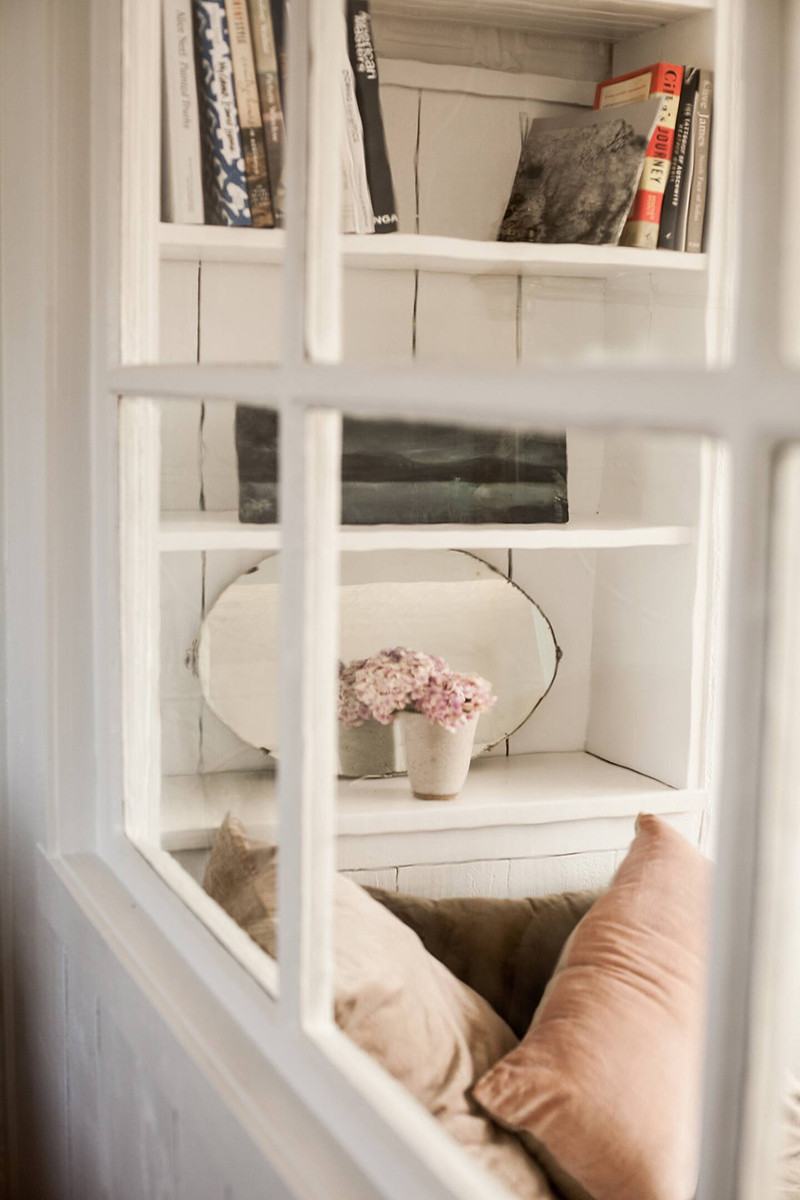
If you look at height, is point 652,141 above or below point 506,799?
above

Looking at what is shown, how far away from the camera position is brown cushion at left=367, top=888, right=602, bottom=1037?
71cm

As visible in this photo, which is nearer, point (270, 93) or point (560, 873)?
point (560, 873)

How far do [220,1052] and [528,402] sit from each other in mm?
660

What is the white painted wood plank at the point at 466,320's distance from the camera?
690 millimetres

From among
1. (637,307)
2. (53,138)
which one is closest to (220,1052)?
(637,307)

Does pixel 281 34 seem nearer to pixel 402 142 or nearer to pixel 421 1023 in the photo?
pixel 402 142

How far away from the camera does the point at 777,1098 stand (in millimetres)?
485

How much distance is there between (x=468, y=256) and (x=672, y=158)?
0.18 m

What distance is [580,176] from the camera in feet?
2.20

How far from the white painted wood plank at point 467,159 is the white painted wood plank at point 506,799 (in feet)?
1.09

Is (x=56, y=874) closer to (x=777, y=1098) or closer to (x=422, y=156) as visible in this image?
(x=422, y=156)

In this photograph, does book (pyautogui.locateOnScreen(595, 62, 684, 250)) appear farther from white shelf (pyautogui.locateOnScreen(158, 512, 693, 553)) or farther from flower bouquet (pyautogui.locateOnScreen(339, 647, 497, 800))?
flower bouquet (pyautogui.locateOnScreen(339, 647, 497, 800))

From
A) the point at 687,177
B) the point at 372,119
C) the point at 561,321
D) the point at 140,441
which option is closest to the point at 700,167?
the point at 687,177

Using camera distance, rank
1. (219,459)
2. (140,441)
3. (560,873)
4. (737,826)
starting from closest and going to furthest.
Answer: (737,826) < (560,873) < (219,459) < (140,441)
